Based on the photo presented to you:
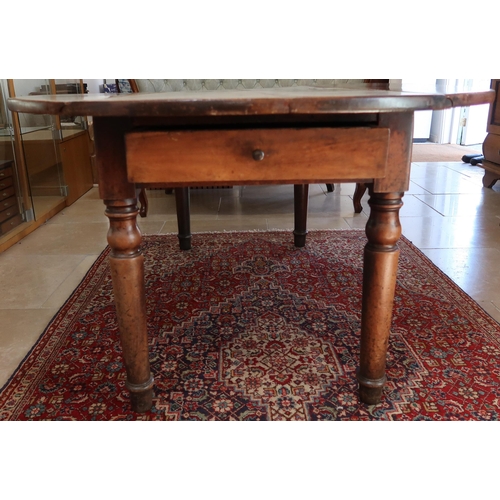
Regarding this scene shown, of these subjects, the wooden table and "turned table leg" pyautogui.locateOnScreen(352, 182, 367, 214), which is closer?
the wooden table

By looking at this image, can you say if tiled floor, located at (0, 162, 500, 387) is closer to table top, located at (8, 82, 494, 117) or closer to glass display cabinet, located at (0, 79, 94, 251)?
glass display cabinet, located at (0, 79, 94, 251)

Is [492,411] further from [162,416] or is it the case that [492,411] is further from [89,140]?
[89,140]

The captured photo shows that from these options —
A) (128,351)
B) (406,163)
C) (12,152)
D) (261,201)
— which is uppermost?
(406,163)

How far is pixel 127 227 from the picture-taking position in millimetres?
927

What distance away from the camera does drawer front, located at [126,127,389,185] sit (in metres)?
0.85

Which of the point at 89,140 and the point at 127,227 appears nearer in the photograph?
the point at 127,227

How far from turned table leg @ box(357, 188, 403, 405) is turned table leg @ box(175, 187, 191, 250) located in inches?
43.0

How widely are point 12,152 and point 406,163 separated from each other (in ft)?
6.99

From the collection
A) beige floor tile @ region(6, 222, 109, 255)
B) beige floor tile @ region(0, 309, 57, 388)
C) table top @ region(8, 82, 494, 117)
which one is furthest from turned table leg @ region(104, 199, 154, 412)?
beige floor tile @ region(6, 222, 109, 255)

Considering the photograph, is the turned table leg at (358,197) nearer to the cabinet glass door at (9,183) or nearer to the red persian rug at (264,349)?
the red persian rug at (264,349)

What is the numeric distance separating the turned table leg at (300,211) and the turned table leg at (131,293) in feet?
3.52

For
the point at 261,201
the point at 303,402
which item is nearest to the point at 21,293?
the point at 303,402

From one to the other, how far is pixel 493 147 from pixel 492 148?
0.01 m

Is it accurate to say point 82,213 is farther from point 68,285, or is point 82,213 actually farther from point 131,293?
point 131,293
